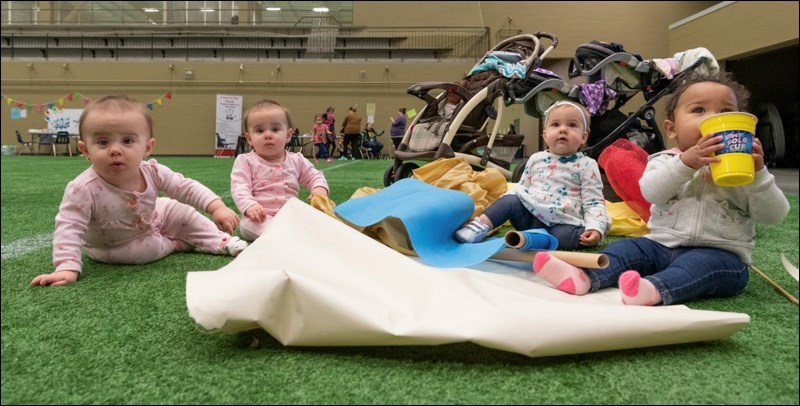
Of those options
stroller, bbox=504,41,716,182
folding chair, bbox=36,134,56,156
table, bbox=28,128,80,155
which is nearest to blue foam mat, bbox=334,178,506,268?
stroller, bbox=504,41,716,182

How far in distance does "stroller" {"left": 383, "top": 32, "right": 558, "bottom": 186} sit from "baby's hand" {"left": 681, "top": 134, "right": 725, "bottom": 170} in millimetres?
2183

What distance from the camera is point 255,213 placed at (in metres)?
1.92

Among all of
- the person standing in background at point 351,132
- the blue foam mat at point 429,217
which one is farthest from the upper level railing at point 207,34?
the blue foam mat at point 429,217

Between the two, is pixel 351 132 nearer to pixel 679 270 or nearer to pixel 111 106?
pixel 111 106

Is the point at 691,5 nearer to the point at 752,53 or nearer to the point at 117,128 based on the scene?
the point at 752,53

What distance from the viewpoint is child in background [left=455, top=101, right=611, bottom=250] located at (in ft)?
5.91

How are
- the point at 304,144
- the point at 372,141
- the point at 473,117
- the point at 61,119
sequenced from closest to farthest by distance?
the point at 473,117
the point at 372,141
the point at 304,144
the point at 61,119

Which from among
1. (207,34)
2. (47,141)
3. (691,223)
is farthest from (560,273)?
(207,34)

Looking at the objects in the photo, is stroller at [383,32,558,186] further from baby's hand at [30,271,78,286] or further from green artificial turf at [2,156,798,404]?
green artificial turf at [2,156,798,404]

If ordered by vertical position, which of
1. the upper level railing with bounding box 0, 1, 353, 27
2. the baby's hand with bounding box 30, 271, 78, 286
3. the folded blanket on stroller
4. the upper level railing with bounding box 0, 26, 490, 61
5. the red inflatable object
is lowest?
the baby's hand with bounding box 30, 271, 78, 286

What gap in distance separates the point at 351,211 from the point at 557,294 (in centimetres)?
88

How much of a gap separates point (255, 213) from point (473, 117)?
2241mm

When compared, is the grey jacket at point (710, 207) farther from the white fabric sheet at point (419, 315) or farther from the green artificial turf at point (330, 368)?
the white fabric sheet at point (419, 315)

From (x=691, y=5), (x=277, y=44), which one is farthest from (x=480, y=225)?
(x=277, y=44)
